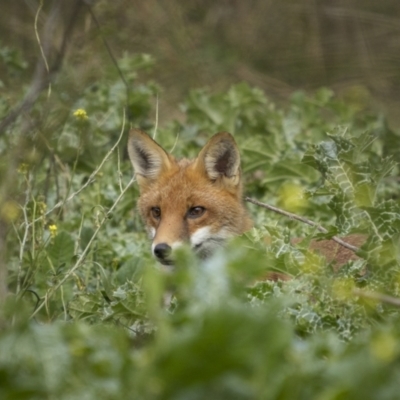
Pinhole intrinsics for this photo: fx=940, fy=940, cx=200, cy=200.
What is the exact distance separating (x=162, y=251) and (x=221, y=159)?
0.92 m

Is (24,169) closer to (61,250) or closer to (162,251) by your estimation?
(61,250)

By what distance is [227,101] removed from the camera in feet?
29.5

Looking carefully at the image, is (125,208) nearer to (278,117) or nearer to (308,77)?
(278,117)

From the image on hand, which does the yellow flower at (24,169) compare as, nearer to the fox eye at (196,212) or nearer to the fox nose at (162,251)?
the fox nose at (162,251)

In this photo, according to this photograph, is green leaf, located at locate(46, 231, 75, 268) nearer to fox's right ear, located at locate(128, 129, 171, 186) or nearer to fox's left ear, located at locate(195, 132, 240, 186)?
fox's right ear, located at locate(128, 129, 171, 186)

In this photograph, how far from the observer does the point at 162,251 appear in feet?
18.9

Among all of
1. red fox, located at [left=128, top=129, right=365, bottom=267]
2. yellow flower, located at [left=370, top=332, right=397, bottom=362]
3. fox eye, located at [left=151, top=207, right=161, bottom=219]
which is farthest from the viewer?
fox eye, located at [left=151, top=207, right=161, bottom=219]

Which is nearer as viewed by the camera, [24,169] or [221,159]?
[24,169]

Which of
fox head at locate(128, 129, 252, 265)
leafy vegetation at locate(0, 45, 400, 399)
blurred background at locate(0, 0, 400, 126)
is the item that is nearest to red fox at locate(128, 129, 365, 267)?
fox head at locate(128, 129, 252, 265)

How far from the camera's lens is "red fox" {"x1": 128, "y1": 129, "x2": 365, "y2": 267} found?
6043 mm

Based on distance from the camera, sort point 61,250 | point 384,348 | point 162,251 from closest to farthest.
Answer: point 384,348 → point 162,251 → point 61,250

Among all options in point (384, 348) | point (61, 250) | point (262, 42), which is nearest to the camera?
point (384, 348)

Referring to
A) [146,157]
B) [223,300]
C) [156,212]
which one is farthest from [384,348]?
[146,157]

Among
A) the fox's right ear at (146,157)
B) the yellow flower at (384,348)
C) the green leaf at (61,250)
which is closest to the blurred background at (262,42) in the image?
the fox's right ear at (146,157)
